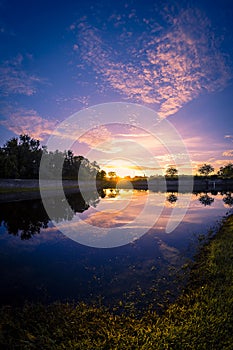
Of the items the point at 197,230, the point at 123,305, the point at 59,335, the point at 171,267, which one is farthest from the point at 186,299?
the point at 197,230

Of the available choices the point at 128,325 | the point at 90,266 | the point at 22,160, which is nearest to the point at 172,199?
the point at 90,266

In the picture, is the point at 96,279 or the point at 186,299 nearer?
the point at 186,299

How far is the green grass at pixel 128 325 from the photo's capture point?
427cm

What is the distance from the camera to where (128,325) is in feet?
16.7

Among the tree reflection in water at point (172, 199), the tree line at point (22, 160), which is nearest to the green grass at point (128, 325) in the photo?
the tree reflection in water at point (172, 199)

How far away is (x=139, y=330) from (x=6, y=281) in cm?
578

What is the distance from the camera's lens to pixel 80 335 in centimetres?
468

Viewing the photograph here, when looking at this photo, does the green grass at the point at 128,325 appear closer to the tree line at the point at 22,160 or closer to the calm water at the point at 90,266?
the calm water at the point at 90,266

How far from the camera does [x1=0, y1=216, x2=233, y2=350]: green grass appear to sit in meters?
4.27

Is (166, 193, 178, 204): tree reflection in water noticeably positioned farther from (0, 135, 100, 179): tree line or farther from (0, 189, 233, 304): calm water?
(0, 135, 100, 179): tree line

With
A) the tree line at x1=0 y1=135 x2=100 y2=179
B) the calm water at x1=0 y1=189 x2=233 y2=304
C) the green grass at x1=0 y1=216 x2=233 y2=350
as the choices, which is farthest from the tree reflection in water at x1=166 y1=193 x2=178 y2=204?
the tree line at x1=0 y1=135 x2=100 y2=179

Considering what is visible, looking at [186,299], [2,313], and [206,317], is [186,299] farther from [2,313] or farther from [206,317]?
[2,313]

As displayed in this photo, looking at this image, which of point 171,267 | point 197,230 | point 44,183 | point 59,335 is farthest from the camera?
point 44,183

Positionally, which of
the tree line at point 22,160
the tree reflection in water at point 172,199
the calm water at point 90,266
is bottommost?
the calm water at point 90,266
